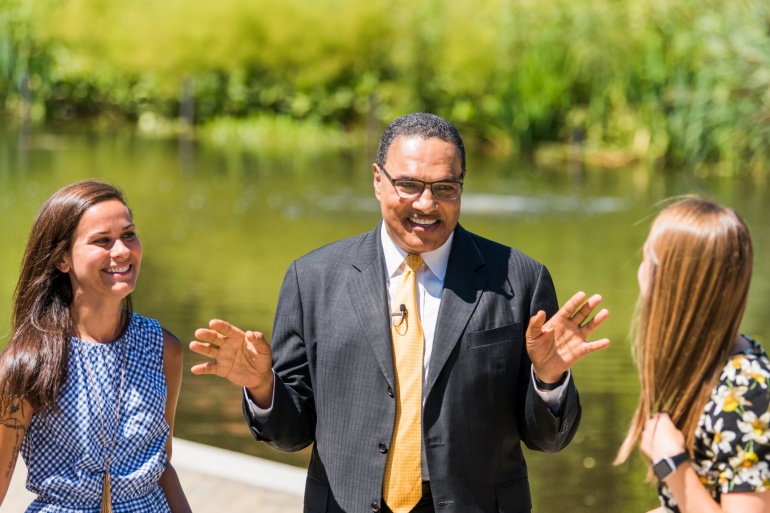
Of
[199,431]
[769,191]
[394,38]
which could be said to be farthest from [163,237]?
[394,38]

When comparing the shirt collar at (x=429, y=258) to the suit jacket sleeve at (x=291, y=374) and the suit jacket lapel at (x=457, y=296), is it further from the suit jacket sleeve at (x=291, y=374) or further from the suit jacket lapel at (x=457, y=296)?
the suit jacket sleeve at (x=291, y=374)

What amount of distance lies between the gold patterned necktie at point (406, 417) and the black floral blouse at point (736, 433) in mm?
705

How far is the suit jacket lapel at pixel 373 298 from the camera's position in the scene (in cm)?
272

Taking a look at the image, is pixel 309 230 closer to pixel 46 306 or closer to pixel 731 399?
pixel 46 306

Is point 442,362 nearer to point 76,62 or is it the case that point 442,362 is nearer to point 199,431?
point 199,431

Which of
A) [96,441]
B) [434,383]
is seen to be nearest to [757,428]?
[434,383]

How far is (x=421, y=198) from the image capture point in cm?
271

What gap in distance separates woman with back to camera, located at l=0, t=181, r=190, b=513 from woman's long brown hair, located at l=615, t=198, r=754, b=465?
1.18 metres

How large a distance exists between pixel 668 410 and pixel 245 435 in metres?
4.78

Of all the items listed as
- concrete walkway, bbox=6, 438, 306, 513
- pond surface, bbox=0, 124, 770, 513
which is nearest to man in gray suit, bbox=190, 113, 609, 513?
pond surface, bbox=0, 124, 770, 513

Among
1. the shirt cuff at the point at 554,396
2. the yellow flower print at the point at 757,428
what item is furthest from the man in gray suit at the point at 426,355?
the yellow flower print at the point at 757,428

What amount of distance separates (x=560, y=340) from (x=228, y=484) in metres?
2.53

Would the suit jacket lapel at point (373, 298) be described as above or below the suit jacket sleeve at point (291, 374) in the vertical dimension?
above

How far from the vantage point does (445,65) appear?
3247 cm
